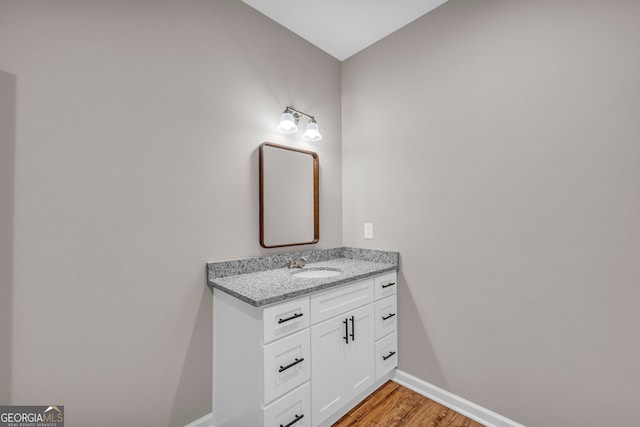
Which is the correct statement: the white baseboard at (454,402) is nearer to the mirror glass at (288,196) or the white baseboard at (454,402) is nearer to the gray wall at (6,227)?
the mirror glass at (288,196)

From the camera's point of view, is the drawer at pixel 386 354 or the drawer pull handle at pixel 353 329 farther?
the drawer at pixel 386 354

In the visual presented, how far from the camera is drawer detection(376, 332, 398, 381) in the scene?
1.84 meters

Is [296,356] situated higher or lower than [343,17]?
lower

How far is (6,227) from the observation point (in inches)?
41.9

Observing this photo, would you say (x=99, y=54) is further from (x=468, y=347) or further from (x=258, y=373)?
(x=468, y=347)

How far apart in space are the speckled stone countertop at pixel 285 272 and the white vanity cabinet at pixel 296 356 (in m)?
0.06

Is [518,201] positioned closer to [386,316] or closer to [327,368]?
[386,316]

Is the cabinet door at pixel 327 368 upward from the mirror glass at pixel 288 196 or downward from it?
downward

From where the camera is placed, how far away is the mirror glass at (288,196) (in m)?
1.86

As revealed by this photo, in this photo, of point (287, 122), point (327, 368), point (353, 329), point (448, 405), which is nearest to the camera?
point (327, 368)

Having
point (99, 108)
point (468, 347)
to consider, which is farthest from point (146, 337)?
point (468, 347)

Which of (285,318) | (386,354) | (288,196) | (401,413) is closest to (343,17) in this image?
(288,196)

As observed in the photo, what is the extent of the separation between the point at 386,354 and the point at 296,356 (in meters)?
0.86

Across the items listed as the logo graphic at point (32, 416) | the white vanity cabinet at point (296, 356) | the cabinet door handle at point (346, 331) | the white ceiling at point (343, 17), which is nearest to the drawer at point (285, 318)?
the white vanity cabinet at point (296, 356)
